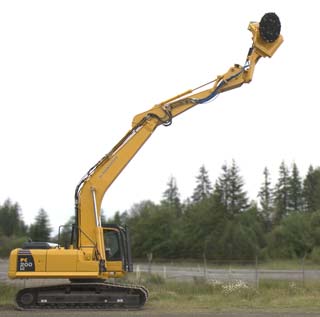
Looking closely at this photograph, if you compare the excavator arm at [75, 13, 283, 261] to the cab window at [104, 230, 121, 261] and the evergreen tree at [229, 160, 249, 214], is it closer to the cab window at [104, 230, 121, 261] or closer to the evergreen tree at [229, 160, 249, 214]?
the cab window at [104, 230, 121, 261]

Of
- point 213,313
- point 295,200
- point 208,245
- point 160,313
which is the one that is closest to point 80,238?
point 160,313

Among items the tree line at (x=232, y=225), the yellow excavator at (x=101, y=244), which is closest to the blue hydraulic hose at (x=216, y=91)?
the yellow excavator at (x=101, y=244)

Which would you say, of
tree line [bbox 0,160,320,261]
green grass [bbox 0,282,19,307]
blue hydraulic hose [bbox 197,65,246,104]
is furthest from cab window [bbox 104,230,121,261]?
tree line [bbox 0,160,320,261]

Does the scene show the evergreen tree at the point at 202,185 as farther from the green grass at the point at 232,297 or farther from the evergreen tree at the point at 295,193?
the green grass at the point at 232,297

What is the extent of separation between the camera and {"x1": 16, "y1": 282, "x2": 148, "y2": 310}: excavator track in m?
16.3

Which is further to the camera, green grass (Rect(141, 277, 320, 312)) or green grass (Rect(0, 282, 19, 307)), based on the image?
green grass (Rect(0, 282, 19, 307))

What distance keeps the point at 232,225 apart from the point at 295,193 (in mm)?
35047

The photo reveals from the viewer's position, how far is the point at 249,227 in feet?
276

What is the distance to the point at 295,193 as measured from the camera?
11312cm

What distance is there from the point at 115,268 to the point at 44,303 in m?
2.23

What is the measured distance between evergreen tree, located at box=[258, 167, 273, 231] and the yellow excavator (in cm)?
8440

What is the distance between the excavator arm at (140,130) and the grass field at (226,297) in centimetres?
315

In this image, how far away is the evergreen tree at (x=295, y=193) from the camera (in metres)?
112

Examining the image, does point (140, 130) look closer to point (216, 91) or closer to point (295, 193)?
point (216, 91)
